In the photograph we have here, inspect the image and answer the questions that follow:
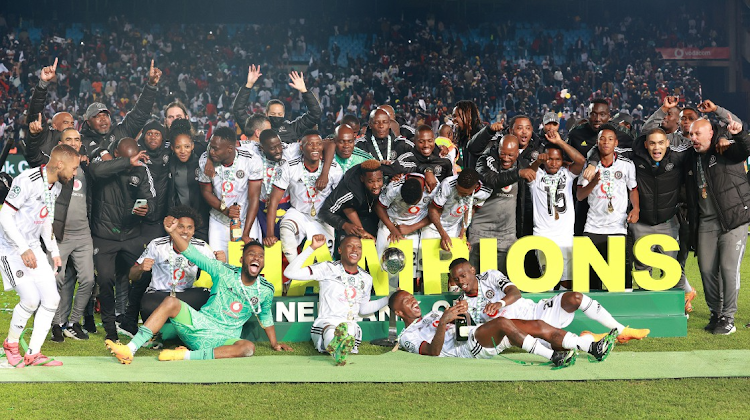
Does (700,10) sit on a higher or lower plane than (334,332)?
higher

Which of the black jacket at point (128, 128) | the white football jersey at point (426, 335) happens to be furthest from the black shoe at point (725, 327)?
the black jacket at point (128, 128)

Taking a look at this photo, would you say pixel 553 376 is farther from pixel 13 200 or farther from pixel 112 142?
pixel 112 142

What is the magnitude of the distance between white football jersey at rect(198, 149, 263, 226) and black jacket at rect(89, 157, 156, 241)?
23.5 inches

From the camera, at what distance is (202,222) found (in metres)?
8.87

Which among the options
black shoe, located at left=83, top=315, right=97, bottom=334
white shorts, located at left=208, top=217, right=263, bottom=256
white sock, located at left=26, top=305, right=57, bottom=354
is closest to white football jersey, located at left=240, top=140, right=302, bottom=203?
white shorts, located at left=208, top=217, right=263, bottom=256

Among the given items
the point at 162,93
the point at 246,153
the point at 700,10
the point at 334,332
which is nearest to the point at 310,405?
the point at 334,332

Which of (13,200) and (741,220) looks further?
(741,220)

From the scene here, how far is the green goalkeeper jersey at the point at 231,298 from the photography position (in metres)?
7.71

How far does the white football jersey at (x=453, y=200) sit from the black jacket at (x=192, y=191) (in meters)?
2.46

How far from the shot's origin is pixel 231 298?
7738 mm

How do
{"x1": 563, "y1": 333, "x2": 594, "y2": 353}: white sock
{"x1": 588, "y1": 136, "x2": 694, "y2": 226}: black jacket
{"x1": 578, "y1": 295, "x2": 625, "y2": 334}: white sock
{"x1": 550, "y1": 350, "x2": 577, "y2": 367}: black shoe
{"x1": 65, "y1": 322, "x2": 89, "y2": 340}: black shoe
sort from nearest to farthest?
{"x1": 550, "y1": 350, "x2": 577, "y2": 367}: black shoe, {"x1": 563, "y1": 333, "x2": 594, "y2": 353}: white sock, {"x1": 578, "y1": 295, "x2": 625, "y2": 334}: white sock, {"x1": 65, "y1": 322, "x2": 89, "y2": 340}: black shoe, {"x1": 588, "y1": 136, "x2": 694, "y2": 226}: black jacket

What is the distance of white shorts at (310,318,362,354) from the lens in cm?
766

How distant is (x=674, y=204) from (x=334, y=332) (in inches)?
159

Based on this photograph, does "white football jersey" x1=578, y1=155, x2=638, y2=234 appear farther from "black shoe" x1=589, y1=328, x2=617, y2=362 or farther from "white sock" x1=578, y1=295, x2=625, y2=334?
"black shoe" x1=589, y1=328, x2=617, y2=362
